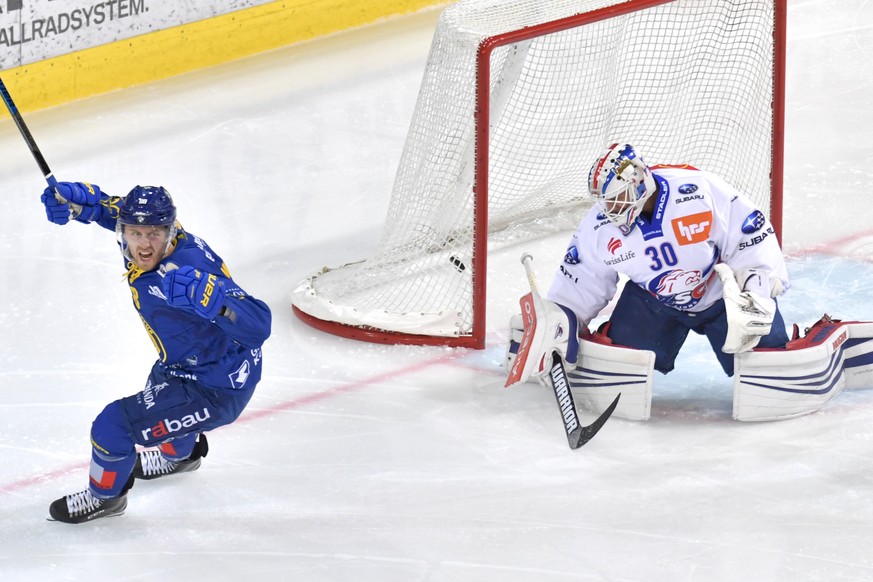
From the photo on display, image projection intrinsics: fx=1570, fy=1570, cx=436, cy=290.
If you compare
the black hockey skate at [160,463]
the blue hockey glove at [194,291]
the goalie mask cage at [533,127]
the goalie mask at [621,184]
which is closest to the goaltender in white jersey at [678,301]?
the goalie mask at [621,184]

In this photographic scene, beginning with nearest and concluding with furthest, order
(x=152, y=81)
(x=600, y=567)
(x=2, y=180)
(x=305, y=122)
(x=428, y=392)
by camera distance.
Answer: (x=600, y=567) → (x=428, y=392) → (x=2, y=180) → (x=305, y=122) → (x=152, y=81)

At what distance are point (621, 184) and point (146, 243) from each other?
131cm

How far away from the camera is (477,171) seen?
4902 millimetres

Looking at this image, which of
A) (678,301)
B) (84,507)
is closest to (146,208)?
(84,507)

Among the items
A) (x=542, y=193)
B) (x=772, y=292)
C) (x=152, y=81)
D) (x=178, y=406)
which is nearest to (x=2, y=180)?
(x=152, y=81)

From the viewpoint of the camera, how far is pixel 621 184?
14.1 ft

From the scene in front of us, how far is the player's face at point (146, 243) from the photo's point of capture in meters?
3.80

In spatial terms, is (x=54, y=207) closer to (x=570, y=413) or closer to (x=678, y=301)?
(x=570, y=413)

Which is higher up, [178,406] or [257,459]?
[178,406]

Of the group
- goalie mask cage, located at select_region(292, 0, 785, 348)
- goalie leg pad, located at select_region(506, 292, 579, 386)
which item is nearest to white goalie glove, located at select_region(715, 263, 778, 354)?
goalie leg pad, located at select_region(506, 292, 579, 386)

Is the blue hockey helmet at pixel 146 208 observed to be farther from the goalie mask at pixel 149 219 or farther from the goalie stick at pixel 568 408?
the goalie stick at pixel 568 408

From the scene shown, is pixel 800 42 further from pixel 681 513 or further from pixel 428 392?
pixel 681 513

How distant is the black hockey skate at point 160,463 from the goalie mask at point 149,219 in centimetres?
66

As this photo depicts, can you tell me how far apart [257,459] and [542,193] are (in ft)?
6.12
